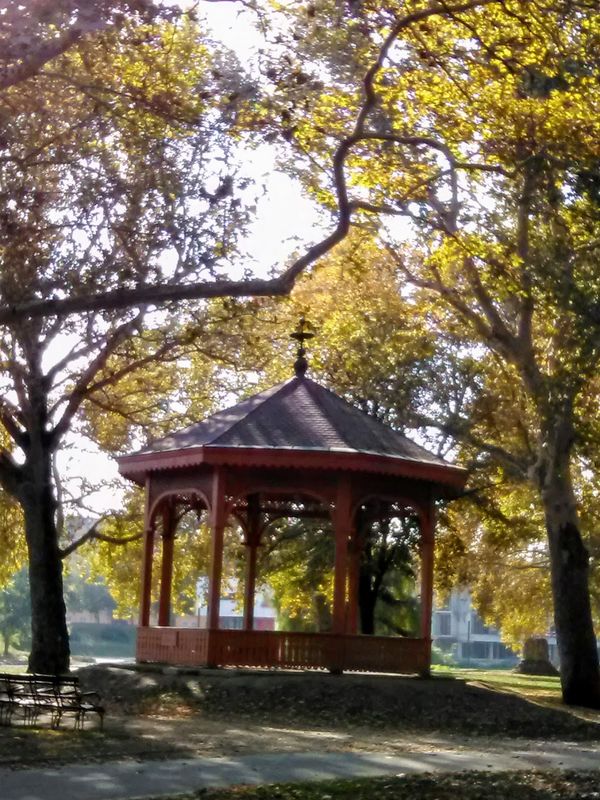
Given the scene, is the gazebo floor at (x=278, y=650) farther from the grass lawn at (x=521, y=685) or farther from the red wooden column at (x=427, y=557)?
the grass lawn at (x=521, y=685)

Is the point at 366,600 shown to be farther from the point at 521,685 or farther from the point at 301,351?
the point at 301,351

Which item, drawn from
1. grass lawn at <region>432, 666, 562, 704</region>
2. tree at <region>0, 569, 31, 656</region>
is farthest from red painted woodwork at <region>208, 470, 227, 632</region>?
tree at <region>0, 569, 31, 656</region>

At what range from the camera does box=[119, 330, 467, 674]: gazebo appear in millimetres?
23625

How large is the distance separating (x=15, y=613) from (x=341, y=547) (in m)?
73.6

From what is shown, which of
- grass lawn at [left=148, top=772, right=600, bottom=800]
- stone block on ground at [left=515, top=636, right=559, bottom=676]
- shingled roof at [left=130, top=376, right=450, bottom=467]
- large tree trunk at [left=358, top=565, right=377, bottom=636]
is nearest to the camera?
grass lawn at [left=148, top=772, right=600, bottom=800]

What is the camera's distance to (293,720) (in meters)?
20.4

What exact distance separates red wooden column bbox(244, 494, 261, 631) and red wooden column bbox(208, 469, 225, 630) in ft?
12.4

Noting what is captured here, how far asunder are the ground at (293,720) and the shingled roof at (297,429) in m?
3.87

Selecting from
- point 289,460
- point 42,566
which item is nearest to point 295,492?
point 289,460

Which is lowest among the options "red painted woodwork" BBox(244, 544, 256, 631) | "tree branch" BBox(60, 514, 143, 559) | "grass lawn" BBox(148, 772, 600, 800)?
"grass lawn" BBox(148, 772, 600, 800)

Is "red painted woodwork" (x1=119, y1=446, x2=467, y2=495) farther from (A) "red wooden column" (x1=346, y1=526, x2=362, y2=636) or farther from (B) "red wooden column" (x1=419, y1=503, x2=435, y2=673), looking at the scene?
(A) "red wooden column" (x1=346, y1=526, x2=362, y2=636)

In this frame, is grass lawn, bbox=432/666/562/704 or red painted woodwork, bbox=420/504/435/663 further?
grass lawn, bbox=432/666/562/704

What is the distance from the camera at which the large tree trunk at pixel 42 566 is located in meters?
29.1

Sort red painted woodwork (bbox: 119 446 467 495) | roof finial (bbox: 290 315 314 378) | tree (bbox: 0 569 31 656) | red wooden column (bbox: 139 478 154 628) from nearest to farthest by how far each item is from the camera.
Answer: red painted woodwork (bbox: 119 446 467 495) < red wooden column (bbox: 139 478 154 628) < roof finial (bbox: 290 315 314 378) < tree (bbox: 0 569 31 656)
